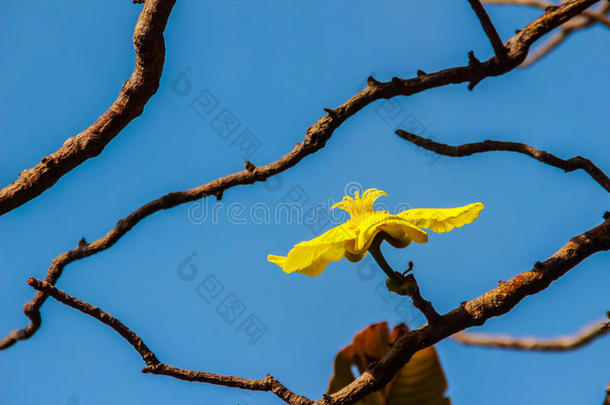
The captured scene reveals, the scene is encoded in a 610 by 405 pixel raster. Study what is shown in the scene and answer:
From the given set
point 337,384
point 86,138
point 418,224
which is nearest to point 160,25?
point 86,138

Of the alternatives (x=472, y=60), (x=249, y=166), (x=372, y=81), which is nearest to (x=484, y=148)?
(x=472, y=60)

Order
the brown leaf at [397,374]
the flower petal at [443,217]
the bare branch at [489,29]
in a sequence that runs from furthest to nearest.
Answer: the brown leaf at [397,374]
the bare branch at [489,29]
the flower petal at [443,217]

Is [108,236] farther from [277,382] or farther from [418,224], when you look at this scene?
[418,224]

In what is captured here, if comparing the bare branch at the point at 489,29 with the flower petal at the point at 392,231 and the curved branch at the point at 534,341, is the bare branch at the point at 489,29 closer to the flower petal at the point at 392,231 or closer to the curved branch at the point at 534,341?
the flower petal at the point at 392,231

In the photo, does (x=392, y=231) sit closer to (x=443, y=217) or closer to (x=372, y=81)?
(x=443, y=217)

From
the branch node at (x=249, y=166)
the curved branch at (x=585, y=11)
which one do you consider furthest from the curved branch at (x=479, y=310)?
the curved branch at (x=585, y=11)

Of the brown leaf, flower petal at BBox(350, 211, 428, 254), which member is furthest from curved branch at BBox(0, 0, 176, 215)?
the brown leaf
